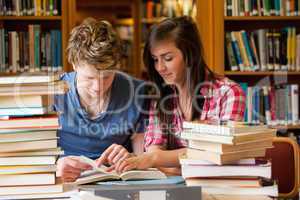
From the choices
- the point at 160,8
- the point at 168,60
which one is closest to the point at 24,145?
the point at 168,60

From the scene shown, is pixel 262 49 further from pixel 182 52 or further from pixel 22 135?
pixel 22 135

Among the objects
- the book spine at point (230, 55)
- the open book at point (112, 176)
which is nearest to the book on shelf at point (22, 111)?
the open book at point (112, 176)

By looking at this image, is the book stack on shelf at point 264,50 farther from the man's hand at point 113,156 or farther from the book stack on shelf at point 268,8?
the man's hand at point 113,156

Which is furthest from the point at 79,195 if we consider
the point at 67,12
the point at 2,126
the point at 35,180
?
the point at 67,12

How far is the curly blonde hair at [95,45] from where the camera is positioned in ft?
5.82

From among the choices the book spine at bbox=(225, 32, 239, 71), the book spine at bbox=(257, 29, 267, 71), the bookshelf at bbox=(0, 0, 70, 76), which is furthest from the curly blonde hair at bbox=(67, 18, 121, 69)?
the book spine at bbox=(257, 29, 267, 71)

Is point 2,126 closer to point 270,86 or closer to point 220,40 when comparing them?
point 220,40

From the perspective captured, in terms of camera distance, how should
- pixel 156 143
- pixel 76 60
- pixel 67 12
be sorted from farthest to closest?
pixel 67 12
pixel 156 143
pixel 76 60

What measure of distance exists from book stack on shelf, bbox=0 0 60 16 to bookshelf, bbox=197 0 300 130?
92 cm

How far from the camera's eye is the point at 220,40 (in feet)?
10.7

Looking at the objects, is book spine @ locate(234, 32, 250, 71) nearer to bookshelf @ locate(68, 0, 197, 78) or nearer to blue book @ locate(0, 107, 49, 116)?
bookshelf @ locate(68, 0, 197, 78)

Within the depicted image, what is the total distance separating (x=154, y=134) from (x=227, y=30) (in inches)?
63.6

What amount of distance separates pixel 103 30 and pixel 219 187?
29.6 inches

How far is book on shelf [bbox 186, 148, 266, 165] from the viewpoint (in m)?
1.33
